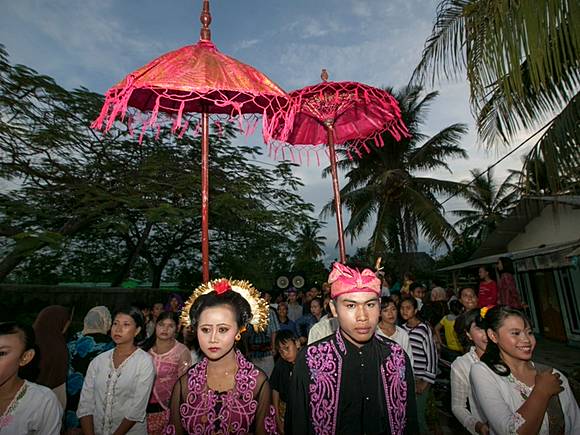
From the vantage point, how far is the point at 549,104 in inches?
197

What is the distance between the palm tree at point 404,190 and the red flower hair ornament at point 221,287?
1319 cm

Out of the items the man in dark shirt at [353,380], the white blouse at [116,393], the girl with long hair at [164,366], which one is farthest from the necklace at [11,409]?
the man in dark shirt at [353,380]

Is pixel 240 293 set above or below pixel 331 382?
above

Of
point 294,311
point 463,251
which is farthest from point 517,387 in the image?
point 463,251

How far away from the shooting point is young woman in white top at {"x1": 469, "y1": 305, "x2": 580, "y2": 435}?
78.3 inches

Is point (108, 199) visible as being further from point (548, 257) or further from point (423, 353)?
point (548, 257)

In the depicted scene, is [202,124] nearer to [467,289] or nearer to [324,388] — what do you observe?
[324,388]

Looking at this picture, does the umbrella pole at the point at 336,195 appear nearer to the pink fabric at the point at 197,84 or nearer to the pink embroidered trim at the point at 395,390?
the pink fabric at the point at 197,84

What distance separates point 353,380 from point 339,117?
2.91 metres

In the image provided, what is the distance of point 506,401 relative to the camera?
85.0 inches

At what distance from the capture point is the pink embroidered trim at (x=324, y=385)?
2.05 m

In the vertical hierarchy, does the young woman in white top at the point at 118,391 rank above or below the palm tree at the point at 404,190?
below

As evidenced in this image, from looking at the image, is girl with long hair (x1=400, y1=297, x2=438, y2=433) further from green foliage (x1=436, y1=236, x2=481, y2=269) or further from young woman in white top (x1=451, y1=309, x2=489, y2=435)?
green foliage (x1=436, y1=236, x2=481, y2=269)

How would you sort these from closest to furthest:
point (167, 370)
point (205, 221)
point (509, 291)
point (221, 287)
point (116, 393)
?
point (221, 287) → point (116, 393) → point (205, 221) → point (167, 370) → point (509, 291)
